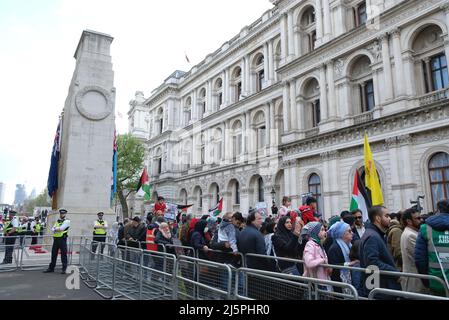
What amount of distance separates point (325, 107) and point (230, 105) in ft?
46.2

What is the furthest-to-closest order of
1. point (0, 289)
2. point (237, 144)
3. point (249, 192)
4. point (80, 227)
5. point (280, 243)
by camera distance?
1. point (237, 144)
2. point (249, 192)
3. point (80, 227)
4. point (0, 289)
5. point (280, 243)

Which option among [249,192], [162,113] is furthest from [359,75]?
[162,113]

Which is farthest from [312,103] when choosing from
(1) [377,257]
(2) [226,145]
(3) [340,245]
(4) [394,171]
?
(1) [377,257]

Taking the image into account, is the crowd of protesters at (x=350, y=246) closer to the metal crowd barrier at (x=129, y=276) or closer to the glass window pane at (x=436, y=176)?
the metal crowd barrier at (x=129, y=276)

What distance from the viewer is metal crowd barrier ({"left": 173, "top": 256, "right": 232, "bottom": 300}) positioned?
4605 mm

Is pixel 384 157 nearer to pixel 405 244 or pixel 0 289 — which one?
pixel 405 244

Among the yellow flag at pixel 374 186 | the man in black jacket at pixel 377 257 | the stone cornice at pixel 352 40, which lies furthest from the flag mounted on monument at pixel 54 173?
the stone cornice at pixel 352 40

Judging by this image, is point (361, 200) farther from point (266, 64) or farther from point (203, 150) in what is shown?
point (203, 150)

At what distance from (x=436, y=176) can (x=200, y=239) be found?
48.5 feet

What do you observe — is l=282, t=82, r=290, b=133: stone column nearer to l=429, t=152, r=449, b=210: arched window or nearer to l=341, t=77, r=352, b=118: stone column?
l=341, t=77, r=352, b=118: stone column

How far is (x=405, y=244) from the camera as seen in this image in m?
4.70

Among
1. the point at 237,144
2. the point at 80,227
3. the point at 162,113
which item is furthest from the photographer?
the point at 162,113

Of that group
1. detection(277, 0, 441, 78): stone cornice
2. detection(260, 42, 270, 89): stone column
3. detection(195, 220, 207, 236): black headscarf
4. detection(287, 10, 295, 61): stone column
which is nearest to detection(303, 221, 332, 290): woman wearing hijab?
detection(195, 220, 207, 236): black headscarf
